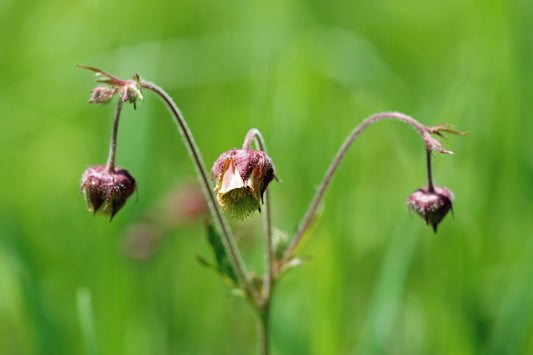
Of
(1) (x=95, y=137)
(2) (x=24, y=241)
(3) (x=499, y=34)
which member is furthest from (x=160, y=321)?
(3) (x=499, y=34)

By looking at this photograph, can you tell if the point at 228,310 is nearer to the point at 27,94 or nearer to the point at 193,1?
the point at 27,94

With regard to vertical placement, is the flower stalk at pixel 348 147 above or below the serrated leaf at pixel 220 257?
above

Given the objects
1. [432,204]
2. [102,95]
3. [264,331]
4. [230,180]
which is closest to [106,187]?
[102,95]

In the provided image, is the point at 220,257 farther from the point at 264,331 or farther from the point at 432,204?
the point at 432,204

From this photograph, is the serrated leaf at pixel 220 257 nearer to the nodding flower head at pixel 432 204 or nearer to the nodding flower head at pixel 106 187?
the nodding flower head at pixel 106 187

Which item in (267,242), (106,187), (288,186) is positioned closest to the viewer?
(106,187)

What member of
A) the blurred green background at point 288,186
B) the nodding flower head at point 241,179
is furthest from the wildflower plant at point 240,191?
the blurred green background at point 288,186
